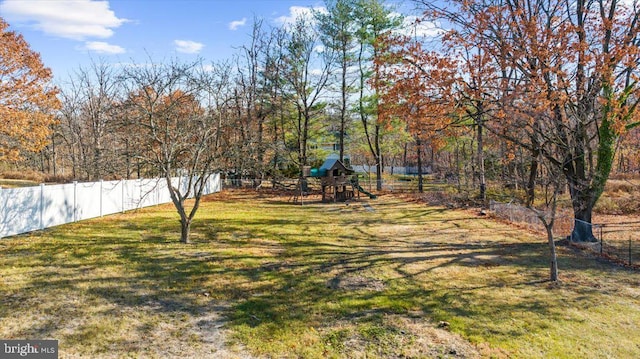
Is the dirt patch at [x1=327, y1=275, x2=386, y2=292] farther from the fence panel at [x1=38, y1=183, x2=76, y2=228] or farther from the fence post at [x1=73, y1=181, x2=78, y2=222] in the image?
the fence post at [x1=73, y1=181, x2=78, y2=222]

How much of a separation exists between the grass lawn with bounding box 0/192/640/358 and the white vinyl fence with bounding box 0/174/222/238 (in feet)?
2.43

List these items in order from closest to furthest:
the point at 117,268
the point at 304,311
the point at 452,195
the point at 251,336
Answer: the point at 251,336, the point at 304,311, the point at 117,268, the point at 452,195

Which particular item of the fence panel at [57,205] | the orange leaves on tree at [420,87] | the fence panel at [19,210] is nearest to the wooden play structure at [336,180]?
the orange leaves on tree at [420,87]

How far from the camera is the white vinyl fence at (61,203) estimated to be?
38.7ft

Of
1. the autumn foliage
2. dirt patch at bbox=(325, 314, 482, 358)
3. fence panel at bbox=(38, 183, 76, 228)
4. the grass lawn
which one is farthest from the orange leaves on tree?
the autumn foliage

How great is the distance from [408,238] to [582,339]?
23.9 ft

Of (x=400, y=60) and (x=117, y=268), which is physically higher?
(x=400, y=60)

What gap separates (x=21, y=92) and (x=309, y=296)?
63.3 ft

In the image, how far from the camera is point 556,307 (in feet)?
22.6

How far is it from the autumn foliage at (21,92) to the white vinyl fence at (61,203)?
5.74 metres

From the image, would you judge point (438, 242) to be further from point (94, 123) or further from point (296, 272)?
point (94, 123)

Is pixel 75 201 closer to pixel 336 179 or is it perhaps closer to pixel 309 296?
pixel 309 296

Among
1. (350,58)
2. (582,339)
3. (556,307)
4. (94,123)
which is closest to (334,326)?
(582,339)

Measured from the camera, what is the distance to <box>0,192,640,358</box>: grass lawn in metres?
5.39
